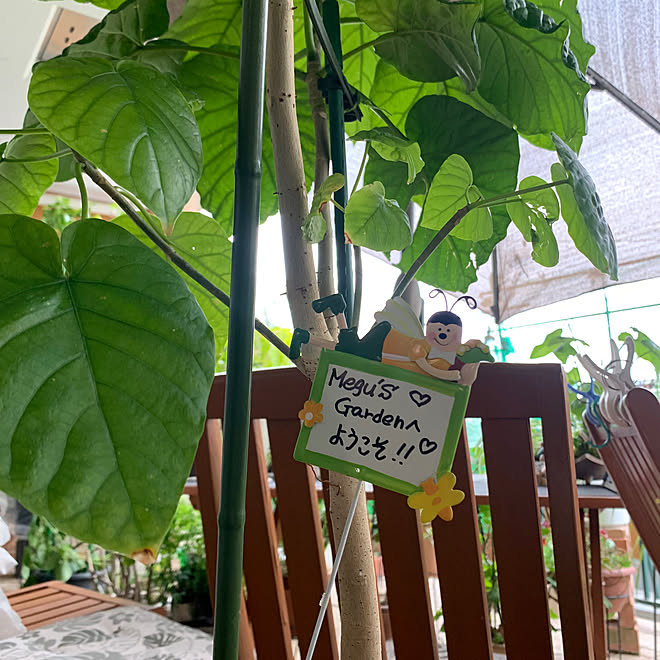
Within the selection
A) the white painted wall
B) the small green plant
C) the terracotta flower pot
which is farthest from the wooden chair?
the small green plant

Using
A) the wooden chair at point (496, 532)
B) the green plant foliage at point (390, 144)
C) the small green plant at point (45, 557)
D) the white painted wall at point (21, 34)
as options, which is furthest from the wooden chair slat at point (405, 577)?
the small green plant at point (45, 557)

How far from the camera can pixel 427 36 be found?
1.39 feet

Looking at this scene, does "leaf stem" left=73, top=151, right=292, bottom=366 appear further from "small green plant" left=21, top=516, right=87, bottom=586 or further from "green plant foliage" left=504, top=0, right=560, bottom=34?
"small green plant" left=21, top=516, right=87, bottom=586

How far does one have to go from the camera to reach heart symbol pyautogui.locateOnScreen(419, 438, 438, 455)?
31cm

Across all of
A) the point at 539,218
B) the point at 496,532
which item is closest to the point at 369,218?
the point at 539,218

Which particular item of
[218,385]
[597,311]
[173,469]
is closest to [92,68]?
[173,469]

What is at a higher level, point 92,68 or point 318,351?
point 92,68

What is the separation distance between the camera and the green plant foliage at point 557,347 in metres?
2.44

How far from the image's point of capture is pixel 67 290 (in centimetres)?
29

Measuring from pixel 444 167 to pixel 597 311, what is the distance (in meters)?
3.40

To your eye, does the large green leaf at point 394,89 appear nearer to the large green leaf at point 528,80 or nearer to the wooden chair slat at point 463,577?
the large green leaf at point 528,80

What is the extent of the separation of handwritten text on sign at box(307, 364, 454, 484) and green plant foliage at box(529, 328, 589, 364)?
225 cm

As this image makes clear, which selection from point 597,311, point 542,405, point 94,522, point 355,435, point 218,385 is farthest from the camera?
point 597,311

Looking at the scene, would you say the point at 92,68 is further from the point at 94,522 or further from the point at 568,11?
the point at 568,11
